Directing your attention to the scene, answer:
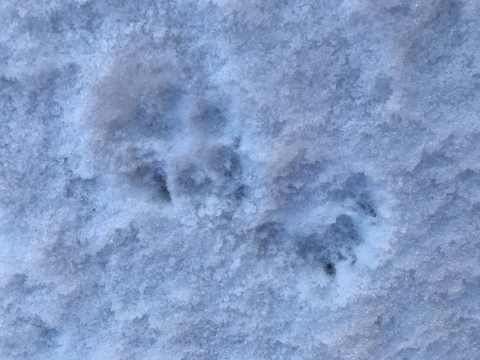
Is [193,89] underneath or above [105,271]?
above

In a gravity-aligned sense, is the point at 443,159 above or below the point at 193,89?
below

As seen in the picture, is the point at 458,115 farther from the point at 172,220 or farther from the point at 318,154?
the point at 172,220

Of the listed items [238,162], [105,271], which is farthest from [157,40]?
[105,271]

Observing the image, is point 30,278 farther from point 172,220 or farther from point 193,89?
point 193,89

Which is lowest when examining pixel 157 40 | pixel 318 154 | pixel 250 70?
pixel 318 154

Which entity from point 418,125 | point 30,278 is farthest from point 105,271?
point 418,125

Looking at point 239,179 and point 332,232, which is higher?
point 239,179
